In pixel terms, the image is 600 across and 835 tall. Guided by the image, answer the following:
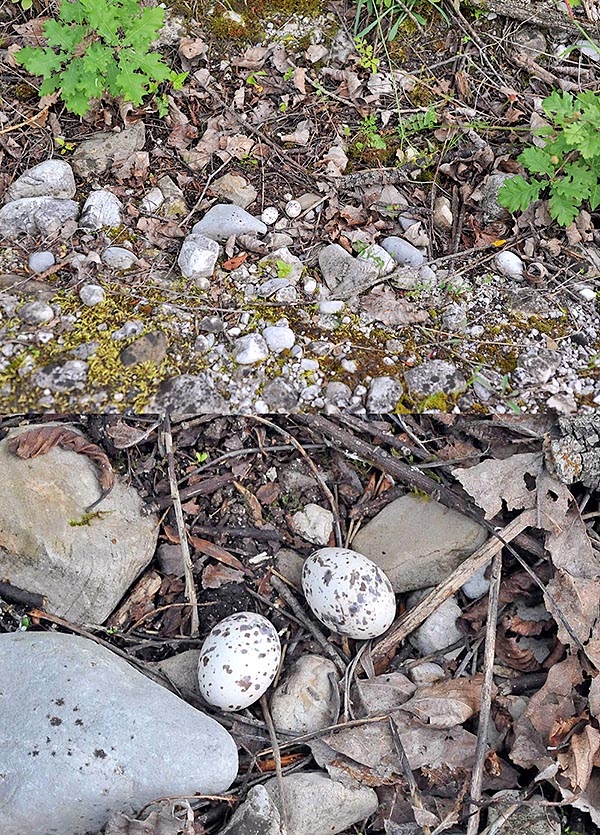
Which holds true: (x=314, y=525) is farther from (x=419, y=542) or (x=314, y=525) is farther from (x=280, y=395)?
(x=280, y=395)

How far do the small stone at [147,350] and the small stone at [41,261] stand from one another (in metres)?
0.53

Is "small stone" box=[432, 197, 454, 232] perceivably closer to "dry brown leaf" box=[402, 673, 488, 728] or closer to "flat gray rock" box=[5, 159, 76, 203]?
"flat gray rock" box=[5, 159, 76, 203]

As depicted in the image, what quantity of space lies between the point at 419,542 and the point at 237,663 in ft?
2.80

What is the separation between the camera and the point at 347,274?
3039mm

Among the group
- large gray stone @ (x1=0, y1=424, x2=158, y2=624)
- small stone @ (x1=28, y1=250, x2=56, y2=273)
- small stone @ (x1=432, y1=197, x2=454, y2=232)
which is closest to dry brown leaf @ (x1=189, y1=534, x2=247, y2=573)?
large gray stone @ (x1=0, y1=424, x2=158, y2=624)

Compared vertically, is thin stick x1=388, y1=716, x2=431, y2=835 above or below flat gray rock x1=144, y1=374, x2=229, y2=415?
below

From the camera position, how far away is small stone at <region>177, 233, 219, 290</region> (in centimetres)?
300

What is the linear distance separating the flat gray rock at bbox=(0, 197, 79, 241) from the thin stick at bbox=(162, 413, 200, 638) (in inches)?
38.4

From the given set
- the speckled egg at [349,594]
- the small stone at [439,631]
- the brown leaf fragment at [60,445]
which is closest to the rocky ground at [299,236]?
the brown leaf fragment at [60,445]

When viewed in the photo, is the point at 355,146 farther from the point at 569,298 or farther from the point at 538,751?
the point at 538,751

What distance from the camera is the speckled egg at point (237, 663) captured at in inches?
98.7

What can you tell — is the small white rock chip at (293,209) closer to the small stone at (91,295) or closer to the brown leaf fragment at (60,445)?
the small stone at (91,295)

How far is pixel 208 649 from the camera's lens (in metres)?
2.58

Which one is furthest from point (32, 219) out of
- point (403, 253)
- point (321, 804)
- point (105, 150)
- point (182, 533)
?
point (321, 804)
